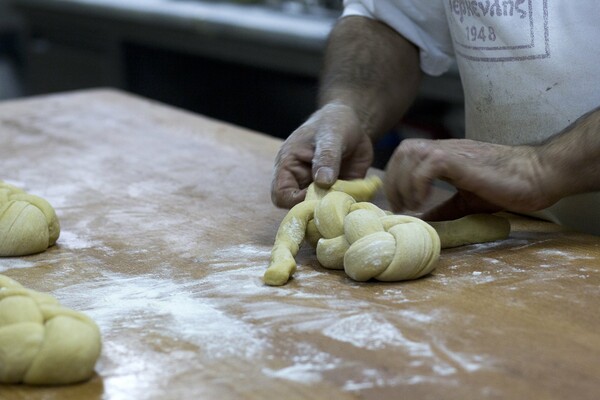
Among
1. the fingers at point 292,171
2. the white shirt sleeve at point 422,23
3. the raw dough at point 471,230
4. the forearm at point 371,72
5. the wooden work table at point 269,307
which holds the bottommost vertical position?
the wooden work table at point 269,307

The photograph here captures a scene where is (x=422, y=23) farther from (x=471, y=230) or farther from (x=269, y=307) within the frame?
(x=269, y=307)

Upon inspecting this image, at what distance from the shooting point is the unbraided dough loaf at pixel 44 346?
3.31 feet

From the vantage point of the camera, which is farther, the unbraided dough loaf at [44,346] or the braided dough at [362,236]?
the braided dough at [362,236]

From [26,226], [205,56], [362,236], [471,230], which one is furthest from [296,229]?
[205,56]

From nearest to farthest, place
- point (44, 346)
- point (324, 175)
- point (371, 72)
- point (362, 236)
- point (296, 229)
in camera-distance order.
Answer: point (44, 346) → point (362, 236) → point (296, 229) → point (324, 175) → point (371, 72)

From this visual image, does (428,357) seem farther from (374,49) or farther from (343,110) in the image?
(374,49)

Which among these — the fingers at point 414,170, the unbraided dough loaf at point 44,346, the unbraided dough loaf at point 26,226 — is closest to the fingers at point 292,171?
the fingers at point 414,170

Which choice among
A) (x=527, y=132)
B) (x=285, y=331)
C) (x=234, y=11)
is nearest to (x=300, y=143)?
(x=527, y=132)

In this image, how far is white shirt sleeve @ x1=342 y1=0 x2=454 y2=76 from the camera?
1940mm

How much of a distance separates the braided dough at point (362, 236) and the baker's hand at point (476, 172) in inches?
2.4

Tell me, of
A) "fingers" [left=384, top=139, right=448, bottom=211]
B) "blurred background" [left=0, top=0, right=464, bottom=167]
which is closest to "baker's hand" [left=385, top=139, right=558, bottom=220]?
"fingers" [left=384, top=139, right=448, bottom=211]

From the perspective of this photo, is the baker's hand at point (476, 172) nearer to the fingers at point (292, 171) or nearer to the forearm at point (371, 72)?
the fingers at point (292, 171)

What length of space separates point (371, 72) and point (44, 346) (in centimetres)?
114

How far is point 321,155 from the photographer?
158cm
